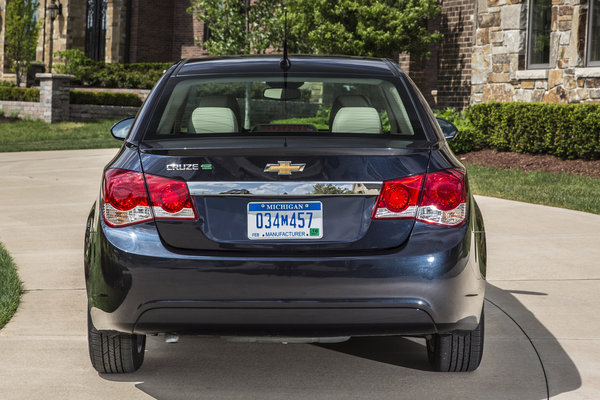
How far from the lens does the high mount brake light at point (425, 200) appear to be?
3973 millimetres

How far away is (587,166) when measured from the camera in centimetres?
1511

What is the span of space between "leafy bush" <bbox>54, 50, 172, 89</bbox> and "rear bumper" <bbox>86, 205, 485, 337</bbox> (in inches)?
1150

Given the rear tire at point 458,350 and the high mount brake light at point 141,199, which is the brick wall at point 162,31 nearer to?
the rear tire at point 458,350

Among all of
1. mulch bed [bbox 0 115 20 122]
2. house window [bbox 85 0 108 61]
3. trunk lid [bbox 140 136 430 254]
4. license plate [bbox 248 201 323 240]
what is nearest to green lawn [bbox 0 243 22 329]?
trunk lid [bbox 140 136 430 254]

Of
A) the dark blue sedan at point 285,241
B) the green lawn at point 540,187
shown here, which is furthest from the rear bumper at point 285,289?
the green lawn at point 540,187

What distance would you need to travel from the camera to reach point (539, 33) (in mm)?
18469

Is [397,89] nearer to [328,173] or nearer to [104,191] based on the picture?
[328,173]

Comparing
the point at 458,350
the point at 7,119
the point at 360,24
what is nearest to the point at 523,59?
the point at 360,24

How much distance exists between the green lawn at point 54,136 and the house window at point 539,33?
10.2 m

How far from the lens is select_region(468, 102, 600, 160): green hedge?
15.2m

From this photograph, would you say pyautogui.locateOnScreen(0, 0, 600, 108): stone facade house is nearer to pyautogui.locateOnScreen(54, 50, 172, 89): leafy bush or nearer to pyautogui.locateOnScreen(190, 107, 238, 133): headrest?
pyautogui.locateOnScreen(54, 50, 172, 89): leafy bush

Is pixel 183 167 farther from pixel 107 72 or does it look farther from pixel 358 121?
pixel 107 72

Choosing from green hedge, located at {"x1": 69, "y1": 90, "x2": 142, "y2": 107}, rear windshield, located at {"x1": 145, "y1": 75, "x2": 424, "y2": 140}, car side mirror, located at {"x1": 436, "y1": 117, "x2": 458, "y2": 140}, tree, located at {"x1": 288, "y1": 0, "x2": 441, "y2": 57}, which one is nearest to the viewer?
rear windshield, located at {"x1": 145, "y1": 75, "x2": 424, "y2": 140}

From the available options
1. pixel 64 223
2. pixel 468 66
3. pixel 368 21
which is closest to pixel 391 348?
pixel 64 223
